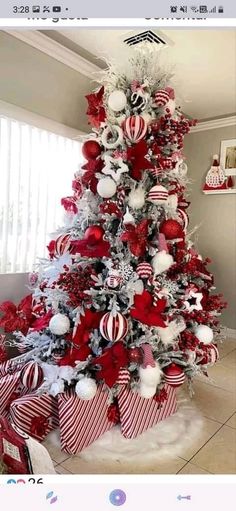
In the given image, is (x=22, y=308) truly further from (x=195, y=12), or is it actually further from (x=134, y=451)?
(x=195, y=12)

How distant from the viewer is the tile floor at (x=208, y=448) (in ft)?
2.94

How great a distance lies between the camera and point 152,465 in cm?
92

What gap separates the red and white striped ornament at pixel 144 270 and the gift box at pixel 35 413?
0.52 m

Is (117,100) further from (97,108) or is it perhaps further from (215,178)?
(215,178)

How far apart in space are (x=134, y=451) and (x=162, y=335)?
39cm

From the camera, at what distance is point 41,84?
1.35 metres

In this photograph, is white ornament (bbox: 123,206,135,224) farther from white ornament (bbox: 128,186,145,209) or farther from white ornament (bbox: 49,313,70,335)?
white ornament (bbox: 49,313,70,335)

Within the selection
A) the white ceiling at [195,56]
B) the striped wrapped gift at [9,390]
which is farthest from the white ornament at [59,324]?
the white ceiling at [195,56]

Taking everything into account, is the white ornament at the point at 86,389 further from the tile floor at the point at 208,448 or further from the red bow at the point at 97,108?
the red bow at the point at 97,108

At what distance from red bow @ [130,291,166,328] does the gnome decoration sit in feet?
4.89

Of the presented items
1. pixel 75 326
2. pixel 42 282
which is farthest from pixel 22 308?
pixel 75 326
